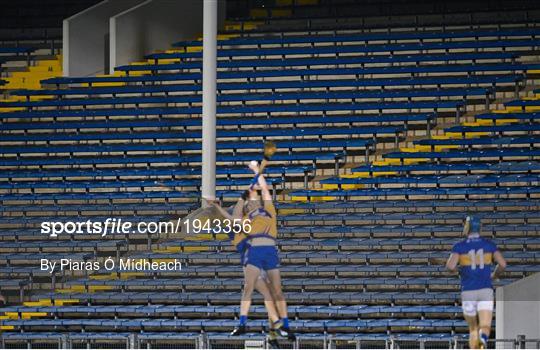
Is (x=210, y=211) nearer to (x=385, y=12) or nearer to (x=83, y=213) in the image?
(x=83, y=213)

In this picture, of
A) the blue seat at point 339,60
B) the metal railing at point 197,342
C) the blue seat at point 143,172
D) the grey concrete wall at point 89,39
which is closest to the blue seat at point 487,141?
the blue seat at point 143,172

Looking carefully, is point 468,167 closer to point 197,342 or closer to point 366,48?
point 366,48

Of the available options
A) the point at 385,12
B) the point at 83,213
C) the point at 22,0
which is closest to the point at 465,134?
the point at 385,12

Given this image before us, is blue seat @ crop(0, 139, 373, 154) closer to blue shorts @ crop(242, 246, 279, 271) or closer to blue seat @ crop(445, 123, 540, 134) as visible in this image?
blue seat @ crop(445, 123, 540, 134)

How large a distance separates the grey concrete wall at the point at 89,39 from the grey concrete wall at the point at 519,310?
1143 cm

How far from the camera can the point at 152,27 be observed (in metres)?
26.0

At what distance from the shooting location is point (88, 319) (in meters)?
18.7

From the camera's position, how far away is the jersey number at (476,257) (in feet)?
39.3

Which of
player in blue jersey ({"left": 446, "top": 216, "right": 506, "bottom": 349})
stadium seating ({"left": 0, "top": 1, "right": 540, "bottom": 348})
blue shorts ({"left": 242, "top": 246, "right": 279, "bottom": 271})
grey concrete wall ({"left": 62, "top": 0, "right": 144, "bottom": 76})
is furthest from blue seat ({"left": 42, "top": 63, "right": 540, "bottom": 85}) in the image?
blue shorts ({"left": 242, "top": 246, "right": 279, "bottom": 271})

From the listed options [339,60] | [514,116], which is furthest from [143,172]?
[514,116]

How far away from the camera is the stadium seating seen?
736 inches

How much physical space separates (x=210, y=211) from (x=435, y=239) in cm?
325

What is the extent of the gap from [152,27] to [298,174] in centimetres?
564
